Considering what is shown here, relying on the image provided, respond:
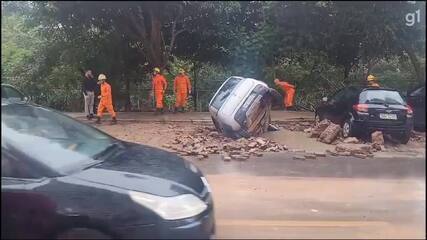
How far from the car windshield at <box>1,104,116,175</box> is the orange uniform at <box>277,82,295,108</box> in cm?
705

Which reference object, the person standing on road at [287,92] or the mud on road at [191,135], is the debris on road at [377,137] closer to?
the mud on road at [191,135]

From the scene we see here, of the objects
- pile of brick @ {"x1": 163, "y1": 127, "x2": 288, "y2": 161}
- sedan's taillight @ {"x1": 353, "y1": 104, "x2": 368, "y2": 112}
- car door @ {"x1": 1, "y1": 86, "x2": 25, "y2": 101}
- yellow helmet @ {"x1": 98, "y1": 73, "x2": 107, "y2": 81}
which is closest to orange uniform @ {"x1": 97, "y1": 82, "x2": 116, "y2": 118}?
yellow helmet @ {"x1": 98, "y1": 73, "x2": 107, "y2": 81}

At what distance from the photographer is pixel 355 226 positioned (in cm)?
521

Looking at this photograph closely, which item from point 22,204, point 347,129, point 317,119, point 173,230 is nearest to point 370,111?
point 347,129

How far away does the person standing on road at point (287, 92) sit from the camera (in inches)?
444

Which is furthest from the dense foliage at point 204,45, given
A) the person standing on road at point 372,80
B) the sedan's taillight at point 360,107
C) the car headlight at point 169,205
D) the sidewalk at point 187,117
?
the car headlight at point 169,205

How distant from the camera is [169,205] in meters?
3.88

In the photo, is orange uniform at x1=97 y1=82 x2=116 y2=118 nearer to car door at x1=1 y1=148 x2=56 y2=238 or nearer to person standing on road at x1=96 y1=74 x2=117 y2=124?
person standing on road at x1=96 y1=74 x2=117 y2=124

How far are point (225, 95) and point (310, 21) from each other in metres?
7.73

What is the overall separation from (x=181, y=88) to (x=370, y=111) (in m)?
6.97

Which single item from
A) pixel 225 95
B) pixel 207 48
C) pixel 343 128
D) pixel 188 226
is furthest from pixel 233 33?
pixel 188 226

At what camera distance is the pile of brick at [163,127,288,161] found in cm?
924

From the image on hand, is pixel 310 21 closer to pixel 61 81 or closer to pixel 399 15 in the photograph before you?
pixel 399 15

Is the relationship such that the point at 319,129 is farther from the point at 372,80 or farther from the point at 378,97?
the point at 378,97
